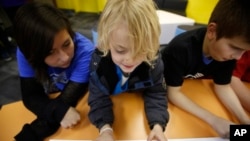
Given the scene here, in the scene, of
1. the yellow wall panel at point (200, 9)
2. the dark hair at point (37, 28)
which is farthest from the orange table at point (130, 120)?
the yellow wall panel at point (200, 9)

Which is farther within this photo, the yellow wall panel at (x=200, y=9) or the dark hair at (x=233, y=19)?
the yellow wall panel at (x=200, y=9)

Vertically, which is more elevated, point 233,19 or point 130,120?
point 233,19

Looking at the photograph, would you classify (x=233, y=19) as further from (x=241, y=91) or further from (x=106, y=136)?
(x=106, y=136)

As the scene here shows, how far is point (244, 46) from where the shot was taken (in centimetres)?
58

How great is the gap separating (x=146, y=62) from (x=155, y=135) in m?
0.19

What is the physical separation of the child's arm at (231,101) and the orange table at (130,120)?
2 cm

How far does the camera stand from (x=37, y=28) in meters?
0.58

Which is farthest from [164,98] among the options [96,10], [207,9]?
[96,10]

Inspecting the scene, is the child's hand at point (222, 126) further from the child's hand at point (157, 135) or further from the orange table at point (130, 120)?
the child's hand at point (157, 135)

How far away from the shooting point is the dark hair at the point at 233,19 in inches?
22.2

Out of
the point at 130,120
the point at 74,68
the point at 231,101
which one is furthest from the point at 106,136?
the point at 231,101

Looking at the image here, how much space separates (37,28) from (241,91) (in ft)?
2.15

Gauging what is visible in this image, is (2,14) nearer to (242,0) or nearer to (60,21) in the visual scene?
(60,21)

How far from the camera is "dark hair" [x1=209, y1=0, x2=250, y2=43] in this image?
1.85ft
